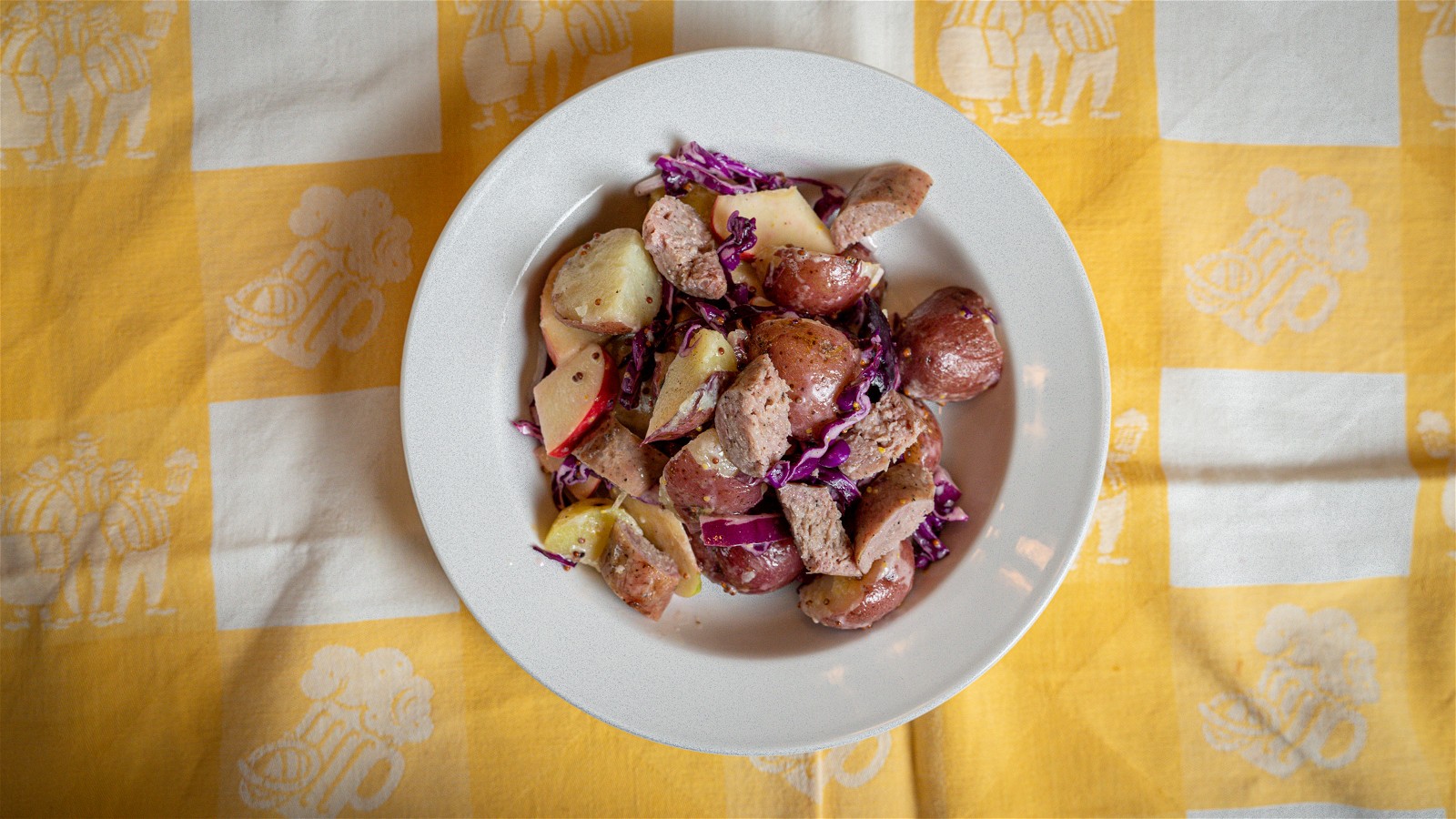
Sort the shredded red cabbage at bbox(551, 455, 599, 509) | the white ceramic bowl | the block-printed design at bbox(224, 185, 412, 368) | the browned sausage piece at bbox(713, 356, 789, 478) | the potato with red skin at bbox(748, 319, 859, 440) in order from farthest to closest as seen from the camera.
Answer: the block-printed design at bbox(224, 185, 412, 368) → the shredded red cabbage at bbox(551, 455, 599, 509) → the white ceramic bowl → the potato with red skin at bbox(748, 319, 859, 440) → the browned sausage piece at bbox(713, 356, 789, 478)

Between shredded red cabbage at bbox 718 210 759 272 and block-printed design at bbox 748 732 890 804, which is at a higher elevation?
shredded red cabbage at bbox 718 210 759 272

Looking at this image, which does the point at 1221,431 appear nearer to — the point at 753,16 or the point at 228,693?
the point at 753,16

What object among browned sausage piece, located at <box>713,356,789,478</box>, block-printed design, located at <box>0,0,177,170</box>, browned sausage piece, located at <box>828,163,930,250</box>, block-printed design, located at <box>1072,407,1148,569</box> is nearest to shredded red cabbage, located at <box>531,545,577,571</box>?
browned sausage piece, located at <box>713,356,789,478</box>

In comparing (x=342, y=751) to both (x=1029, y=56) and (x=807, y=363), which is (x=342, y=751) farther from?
(x=1029, y=56)

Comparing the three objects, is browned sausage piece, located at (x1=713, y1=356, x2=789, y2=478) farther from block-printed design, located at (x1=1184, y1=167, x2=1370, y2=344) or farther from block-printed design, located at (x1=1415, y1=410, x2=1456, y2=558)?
block-printed design, located at (x1=1415, y1=410, x2=1456, y2=558)

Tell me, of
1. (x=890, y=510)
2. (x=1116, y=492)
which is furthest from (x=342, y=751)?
(x=1116, y=492)

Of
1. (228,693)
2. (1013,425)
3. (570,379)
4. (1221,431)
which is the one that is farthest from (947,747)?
(228,693)

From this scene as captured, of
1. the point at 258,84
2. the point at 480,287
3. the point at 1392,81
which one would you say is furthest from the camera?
the point at 1392,81
